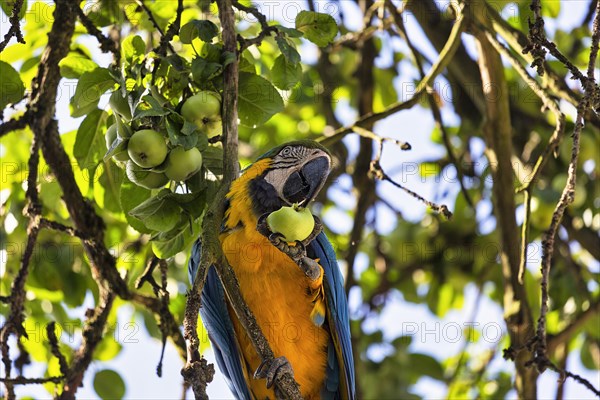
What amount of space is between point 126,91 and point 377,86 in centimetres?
294

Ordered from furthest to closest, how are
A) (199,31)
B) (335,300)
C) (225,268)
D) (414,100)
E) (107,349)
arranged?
(107,349) < (414,100) < (335,300) < (199,31) < (225,268)

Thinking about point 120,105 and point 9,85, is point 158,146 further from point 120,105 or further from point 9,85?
point 9,85

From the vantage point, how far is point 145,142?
7.15 ft

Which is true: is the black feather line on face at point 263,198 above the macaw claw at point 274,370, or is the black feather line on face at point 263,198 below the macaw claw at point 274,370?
above

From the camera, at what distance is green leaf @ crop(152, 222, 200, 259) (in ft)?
8.20

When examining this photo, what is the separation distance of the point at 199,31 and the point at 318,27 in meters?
0.54

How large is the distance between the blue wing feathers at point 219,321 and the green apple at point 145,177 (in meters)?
0.57

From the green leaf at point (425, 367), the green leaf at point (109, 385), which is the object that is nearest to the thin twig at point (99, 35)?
the green leaf at point (109, 385)

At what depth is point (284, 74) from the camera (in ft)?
9.26

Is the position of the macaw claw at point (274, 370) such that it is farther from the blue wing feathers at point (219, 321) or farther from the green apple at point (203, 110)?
the green apple at point (203, 110)

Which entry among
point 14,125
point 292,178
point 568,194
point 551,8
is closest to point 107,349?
point 14,125

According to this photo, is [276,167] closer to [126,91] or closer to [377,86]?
[126,91]

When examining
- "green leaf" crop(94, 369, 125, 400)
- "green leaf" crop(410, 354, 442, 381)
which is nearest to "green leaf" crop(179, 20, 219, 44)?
"green leaf" crop(94, 369, 125, 400)

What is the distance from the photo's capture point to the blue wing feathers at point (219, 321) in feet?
9.86
